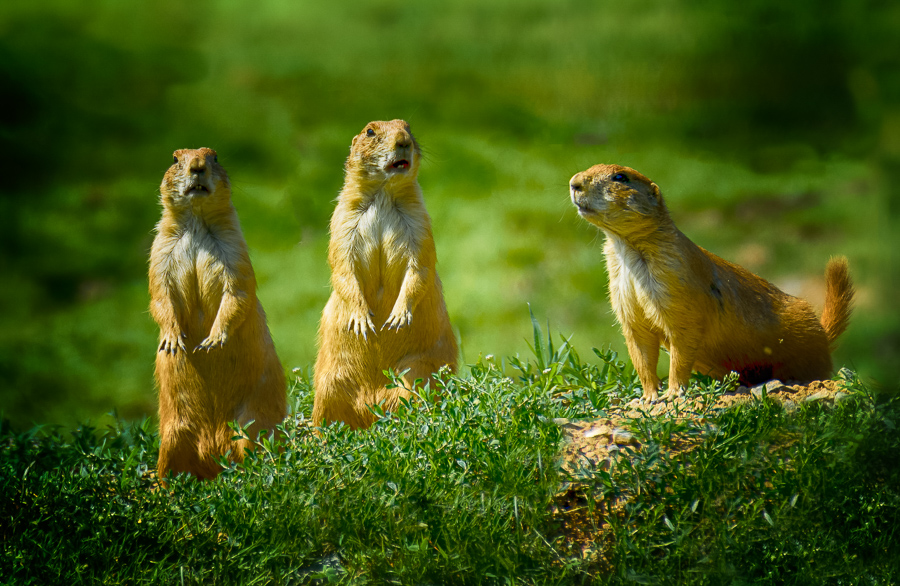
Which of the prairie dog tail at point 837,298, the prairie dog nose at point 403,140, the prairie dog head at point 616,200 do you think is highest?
the prairie dog nose at point 403,140

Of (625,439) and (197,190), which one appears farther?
(197,190)

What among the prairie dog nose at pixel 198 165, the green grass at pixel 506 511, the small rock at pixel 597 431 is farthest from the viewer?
the prairie dog nose at pixel 198 165

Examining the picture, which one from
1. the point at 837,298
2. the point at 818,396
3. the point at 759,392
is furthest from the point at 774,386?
the point at 837,298

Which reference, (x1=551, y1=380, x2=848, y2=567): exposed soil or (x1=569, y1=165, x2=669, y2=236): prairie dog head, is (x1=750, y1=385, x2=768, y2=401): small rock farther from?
(x1=569, y1=165, x2=669, y2=236): prairie dog head

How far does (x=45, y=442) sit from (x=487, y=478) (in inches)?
125

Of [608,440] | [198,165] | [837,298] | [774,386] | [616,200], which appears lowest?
[608,440]

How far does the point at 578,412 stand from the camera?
14.6 ft

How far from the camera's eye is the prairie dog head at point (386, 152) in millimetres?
4613

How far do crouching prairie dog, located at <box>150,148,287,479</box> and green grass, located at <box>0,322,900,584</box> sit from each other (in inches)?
20.1

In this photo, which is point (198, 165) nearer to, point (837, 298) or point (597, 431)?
point (597, 431)

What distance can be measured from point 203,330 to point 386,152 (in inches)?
58.4

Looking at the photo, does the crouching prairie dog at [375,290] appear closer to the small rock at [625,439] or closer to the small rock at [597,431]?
the small rock at [597,431]

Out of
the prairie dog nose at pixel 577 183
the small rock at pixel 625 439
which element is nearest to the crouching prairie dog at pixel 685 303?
the prairie dog nose at pixel 577 183

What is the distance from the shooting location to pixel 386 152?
15.2 ft
